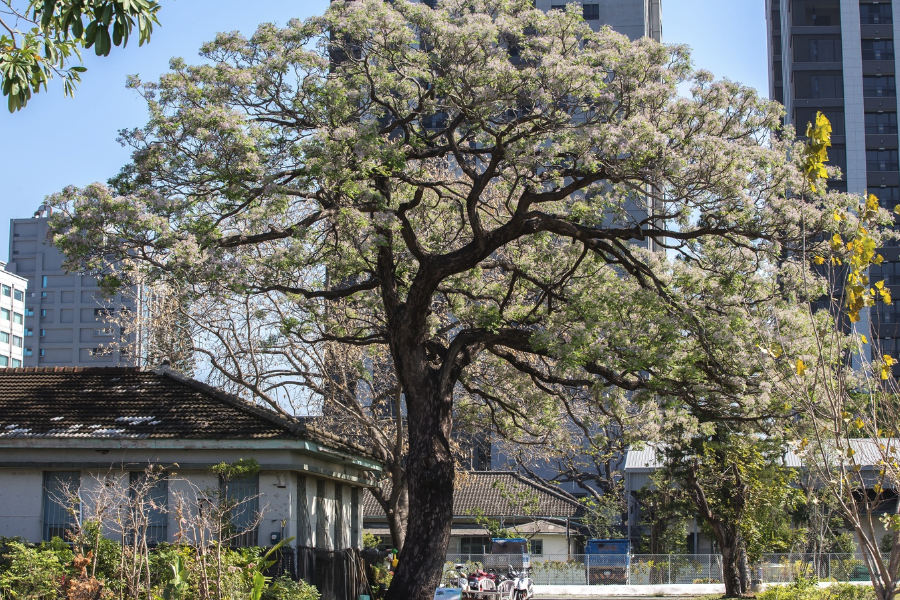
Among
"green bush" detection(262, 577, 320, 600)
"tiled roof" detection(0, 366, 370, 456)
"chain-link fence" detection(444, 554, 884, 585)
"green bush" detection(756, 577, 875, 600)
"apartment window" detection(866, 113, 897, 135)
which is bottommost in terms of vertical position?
"chain-link fence" detection(444, 554, 884, 585)

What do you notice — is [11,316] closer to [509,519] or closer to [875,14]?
[509,519]

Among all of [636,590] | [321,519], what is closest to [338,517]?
[321,519]

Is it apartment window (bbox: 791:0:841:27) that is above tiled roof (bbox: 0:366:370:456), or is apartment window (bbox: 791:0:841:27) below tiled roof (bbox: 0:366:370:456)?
above

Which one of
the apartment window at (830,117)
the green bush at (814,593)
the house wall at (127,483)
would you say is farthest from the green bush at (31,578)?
the apartment window at (830,117)

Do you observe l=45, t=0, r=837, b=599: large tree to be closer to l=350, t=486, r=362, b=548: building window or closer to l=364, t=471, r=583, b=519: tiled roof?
l=350, t=486, r=362, b=548: building window

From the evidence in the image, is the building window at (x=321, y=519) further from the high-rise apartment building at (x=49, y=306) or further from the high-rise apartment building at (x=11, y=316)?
the high-rise apartment building at (x=49, y=306)

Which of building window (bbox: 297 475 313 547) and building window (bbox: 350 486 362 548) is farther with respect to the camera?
building window (bbox: 350 486 362 548)

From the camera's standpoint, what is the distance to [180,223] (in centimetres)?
1534

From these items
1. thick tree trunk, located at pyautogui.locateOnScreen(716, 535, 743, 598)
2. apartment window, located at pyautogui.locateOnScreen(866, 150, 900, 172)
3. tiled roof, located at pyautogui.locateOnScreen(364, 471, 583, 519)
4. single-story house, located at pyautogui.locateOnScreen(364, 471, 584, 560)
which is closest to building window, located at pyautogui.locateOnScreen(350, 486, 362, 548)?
thick tree trunk, located at pyautogui.locateOnScreen(716, 535, 743, 598)

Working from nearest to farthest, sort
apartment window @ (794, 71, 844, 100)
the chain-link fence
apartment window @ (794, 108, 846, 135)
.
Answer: the chain-link fence → apartment window @ (794, 108, 846, 135) → apartment window @ (794, 71, 844, 100)

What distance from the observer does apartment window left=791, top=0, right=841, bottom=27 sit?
69.8 metres

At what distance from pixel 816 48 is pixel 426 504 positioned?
213 ft

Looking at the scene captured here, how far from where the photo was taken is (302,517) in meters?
17.8

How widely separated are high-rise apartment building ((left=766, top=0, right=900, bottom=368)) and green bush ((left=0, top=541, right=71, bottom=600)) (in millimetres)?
63069
